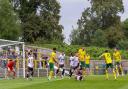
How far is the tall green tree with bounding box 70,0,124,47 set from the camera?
117875 mm

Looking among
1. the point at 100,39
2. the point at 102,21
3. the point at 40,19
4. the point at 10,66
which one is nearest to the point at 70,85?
the point at 10,66

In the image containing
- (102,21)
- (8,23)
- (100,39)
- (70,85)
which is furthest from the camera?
(102,21)

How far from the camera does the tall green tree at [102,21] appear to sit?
117875 millimetres

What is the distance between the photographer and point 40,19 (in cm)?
10538

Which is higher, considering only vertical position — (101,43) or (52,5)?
(52,5)

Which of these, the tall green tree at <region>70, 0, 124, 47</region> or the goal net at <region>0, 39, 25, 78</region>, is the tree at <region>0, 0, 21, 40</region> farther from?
the goal net at <region>0, 39, 25, 78</region>

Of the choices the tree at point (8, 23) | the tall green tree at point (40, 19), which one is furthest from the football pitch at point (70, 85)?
the tall green tree at point (40, 19)

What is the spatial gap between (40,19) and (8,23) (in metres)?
13.1

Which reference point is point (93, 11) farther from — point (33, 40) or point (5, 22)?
point (5, 22)

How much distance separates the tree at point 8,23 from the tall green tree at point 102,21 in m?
25.2

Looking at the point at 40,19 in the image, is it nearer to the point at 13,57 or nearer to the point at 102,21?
the point at 102,21

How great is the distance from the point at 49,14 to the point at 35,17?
329cm

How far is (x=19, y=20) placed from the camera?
10200cm

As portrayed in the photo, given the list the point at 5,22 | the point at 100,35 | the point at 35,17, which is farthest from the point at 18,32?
the point at 100,35
